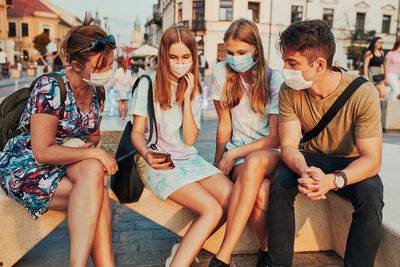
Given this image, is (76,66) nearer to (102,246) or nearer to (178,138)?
(178,138)

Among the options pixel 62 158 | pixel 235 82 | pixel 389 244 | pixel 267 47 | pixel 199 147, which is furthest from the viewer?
pixel 267 47

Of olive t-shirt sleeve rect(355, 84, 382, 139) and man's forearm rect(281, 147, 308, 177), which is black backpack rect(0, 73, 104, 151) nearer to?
man's forearm rect(281, 147, 308, 177)

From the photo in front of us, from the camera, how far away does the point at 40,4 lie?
2589 inches

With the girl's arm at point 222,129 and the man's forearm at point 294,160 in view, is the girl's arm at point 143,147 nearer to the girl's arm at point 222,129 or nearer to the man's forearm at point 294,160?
the girl's arm at point 222,129

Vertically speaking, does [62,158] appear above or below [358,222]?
above

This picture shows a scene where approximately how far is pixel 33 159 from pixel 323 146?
77.1 inches

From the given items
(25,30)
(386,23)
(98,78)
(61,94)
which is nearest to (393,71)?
(98,78)

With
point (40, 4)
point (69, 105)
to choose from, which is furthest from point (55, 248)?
point (40, 4)

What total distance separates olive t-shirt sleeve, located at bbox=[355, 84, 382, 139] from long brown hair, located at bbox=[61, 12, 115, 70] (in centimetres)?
172

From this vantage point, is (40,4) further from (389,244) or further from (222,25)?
(389,244)

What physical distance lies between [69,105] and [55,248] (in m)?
1.22

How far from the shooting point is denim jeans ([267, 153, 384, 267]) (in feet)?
6.99

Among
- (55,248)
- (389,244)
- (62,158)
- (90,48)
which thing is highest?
(90,48)

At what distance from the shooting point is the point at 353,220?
222 centimetres
